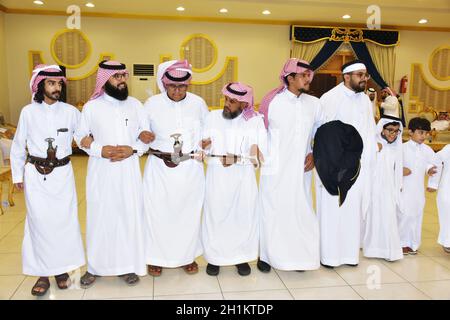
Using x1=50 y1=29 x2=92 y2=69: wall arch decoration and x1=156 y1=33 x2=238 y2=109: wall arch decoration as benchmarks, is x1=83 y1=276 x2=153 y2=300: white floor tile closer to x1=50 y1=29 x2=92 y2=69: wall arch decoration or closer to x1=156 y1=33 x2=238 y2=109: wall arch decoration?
x1=156 y1=33 x2=238 y2=109: wall arch decoration

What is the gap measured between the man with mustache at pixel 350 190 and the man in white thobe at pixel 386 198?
25 cm

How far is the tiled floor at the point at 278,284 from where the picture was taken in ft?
9.45

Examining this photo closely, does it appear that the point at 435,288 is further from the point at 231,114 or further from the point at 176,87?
the point at 176,87

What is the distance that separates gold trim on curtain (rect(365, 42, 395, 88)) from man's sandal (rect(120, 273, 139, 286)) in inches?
380

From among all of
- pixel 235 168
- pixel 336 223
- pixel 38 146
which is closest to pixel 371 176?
pixel 336 223

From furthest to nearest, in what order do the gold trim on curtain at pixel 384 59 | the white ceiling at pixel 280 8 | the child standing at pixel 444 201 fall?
1. the gold trim on curtain at pixel 384 59
2. the white ceiling at pixel 280 8
3. the child standing at pixel 444 201

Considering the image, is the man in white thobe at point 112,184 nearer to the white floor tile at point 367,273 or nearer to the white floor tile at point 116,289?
the white floor tile at point 116,289

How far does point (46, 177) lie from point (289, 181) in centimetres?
175

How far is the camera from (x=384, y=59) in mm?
→ 10859

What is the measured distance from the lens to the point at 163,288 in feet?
9.75

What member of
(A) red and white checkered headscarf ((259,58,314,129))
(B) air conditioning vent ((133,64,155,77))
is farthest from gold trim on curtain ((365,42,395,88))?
(A) red and white checkered headscarf ((259,58,314,129))

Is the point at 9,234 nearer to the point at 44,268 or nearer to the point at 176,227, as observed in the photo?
the point at 44,268

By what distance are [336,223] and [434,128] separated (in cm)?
805

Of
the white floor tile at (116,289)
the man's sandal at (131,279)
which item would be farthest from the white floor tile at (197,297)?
the man's sandal at (131,279)
